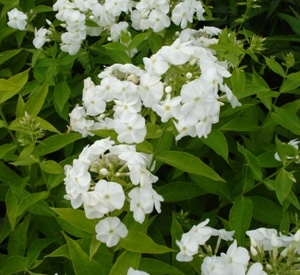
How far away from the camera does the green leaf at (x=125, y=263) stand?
5.25 feet

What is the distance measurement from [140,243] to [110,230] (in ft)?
0.35

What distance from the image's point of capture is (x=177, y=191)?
2105 millimetres

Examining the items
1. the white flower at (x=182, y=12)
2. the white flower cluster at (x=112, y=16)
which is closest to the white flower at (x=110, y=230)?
the white flower cluster at (x=112, y=16)

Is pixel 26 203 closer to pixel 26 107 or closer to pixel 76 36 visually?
pixel 26 107

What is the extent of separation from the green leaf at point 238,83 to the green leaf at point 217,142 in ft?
0.57

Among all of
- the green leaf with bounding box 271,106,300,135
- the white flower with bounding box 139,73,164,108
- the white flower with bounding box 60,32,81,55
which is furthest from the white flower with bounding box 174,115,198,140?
the white flower with bounding box 60,32,81,55

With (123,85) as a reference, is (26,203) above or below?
below

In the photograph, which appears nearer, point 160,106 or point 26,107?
point 160,106

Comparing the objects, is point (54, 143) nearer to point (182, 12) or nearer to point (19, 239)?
point (19, 239)

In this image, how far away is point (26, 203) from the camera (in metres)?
2.00

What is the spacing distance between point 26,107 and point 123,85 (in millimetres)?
525

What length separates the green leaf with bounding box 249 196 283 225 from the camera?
6.80 ft

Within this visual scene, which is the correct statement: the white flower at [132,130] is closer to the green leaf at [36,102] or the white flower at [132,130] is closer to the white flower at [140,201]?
the white flower at [140,201]

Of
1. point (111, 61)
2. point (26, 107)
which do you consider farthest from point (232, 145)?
point (26, 107)
